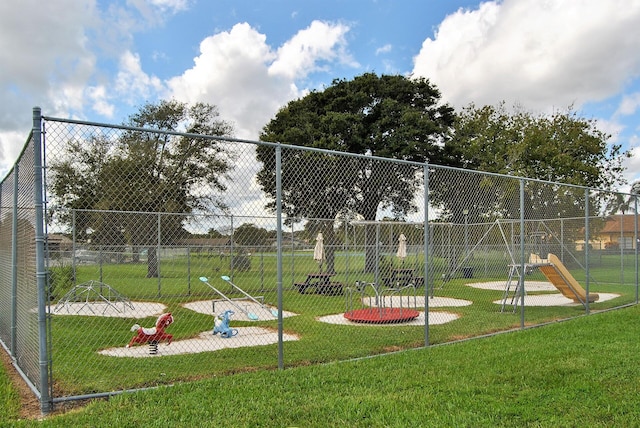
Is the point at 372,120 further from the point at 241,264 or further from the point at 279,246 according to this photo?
the point at 279,246

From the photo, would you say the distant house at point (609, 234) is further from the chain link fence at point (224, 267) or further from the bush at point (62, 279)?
the bush at point (62, 279)

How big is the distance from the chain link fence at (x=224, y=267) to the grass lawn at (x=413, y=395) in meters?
0.56

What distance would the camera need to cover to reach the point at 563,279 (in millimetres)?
11375

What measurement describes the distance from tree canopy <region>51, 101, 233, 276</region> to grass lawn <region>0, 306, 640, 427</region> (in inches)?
A: 114

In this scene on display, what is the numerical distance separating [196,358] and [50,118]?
11.4ft

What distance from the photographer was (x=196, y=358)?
21.6 ft

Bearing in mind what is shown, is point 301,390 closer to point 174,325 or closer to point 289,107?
point 174,325

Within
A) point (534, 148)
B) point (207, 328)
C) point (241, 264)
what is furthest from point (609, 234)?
point (207, 328)

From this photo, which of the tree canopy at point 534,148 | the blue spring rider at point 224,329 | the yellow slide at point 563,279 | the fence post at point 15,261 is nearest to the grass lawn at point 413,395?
the fence post at point 15,261

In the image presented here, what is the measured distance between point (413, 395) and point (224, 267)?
34.0 ft

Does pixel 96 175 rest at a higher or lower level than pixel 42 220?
higher

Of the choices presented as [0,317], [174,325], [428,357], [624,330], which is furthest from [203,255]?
[624,330]

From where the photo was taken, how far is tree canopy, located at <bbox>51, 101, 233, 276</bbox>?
956cm

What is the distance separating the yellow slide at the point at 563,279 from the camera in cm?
1133
